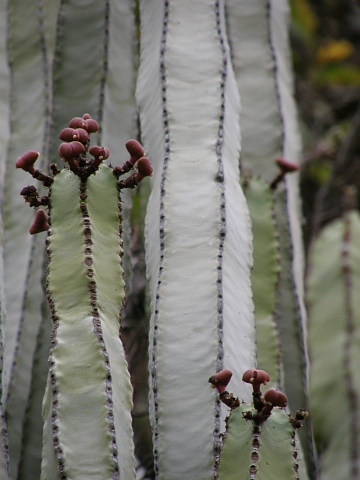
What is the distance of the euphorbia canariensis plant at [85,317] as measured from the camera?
4.22ft

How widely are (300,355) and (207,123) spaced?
2.34 ft

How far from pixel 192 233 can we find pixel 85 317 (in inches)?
14.7

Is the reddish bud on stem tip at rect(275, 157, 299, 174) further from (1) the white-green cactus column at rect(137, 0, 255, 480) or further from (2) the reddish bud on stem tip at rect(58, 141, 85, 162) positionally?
(2) the reddish bud on stem tip at rect(58, 141, 85, 162)

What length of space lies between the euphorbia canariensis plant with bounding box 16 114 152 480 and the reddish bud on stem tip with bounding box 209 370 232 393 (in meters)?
0.18

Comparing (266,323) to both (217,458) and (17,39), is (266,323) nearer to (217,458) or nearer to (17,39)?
(217,458)

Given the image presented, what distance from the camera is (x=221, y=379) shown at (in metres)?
1.32

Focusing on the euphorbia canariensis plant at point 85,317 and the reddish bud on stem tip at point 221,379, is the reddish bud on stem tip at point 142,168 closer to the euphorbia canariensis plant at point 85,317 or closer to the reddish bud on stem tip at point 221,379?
the euphorbia canariensis plant at point 85,317

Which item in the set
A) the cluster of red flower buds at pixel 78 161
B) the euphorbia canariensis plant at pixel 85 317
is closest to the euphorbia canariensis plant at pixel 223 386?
the euphorbia canariensis plant at pixel 85 317

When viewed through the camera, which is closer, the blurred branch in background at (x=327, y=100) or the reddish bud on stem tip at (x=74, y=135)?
the reddish bud on stem tip at (x=74, y=135)

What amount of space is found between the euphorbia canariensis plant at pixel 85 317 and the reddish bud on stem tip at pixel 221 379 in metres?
0.18

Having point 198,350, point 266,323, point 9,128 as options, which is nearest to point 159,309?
point 198,350

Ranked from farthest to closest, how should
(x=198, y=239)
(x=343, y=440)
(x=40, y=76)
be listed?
(x=40, y=76) → (x=198, y=239) → (x=343, y=440)

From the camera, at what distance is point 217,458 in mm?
1357

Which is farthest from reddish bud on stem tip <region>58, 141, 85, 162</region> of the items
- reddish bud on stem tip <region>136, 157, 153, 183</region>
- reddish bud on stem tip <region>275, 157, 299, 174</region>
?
reddish bud on stem tip <region>275, 157, 299, 174</region>
